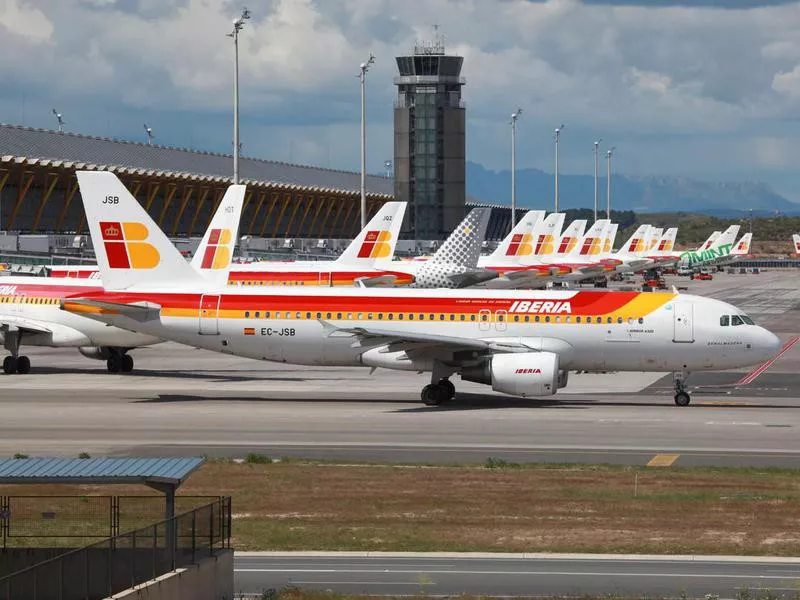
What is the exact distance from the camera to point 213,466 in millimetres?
33312

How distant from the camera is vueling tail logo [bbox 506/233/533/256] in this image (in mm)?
126562

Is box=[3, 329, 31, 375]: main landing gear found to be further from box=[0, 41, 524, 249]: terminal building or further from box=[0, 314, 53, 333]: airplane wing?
box=[0, 41, 524, 249]: terminal building

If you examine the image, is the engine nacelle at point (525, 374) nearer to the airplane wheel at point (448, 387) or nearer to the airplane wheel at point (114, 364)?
the airplane wheel at point (448, 387)

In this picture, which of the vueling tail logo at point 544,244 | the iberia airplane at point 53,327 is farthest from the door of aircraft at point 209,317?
the vueling tail logo at point 544,244

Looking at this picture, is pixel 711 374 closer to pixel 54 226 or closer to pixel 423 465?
pixel 423 465

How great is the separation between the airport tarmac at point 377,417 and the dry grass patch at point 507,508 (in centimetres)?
295

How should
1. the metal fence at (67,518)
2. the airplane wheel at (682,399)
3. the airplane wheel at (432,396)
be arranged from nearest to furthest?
1. the metal fence at (67,518)
2. the airplane wheel at (432,396)
3. the airplane wheel at (682,399)

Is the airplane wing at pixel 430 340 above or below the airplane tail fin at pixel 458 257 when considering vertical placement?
below

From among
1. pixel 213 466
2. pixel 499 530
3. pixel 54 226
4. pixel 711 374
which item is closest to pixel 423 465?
pixel 213 466

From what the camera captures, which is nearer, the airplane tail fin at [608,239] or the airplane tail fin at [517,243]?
the airplane tail fin at [517,243]

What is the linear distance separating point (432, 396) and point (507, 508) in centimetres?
1771

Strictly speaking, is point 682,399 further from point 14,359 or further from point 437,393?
point 14,359

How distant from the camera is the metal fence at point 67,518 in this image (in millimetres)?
19516

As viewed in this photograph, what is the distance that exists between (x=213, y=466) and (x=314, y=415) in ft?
34.8
